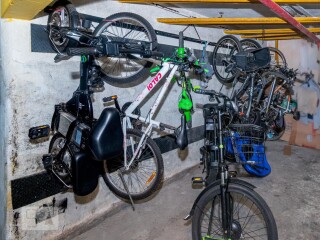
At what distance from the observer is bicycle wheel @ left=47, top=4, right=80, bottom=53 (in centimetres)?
172

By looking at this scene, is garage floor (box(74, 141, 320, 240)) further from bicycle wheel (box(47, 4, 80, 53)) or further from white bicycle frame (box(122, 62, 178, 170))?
bicycle wheel (box(47, 4, 80, 53))

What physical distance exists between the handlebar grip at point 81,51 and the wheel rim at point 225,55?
103 inches

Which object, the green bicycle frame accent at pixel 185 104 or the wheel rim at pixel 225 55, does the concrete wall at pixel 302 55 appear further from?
the green bicycle frame accent at pixel 185 104

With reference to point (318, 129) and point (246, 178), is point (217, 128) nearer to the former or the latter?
point (246, 178)

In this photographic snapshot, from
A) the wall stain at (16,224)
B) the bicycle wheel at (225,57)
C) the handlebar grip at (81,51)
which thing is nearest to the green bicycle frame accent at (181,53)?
the handlebar grip at (81,51)

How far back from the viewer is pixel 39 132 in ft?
6.16

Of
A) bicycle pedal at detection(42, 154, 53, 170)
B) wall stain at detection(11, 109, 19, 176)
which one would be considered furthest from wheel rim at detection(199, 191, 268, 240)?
wall stain at detection(11, 109, 19, 176)

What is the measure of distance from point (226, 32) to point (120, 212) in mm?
3264

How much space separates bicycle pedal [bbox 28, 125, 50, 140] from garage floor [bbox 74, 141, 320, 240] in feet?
3.39

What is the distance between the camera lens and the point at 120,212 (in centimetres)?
265

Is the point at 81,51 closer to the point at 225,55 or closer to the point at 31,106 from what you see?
the point at 31,106

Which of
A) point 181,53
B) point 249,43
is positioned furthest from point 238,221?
point 249,43

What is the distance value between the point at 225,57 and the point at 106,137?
2.84 m

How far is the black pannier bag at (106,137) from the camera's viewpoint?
166 centimetres
